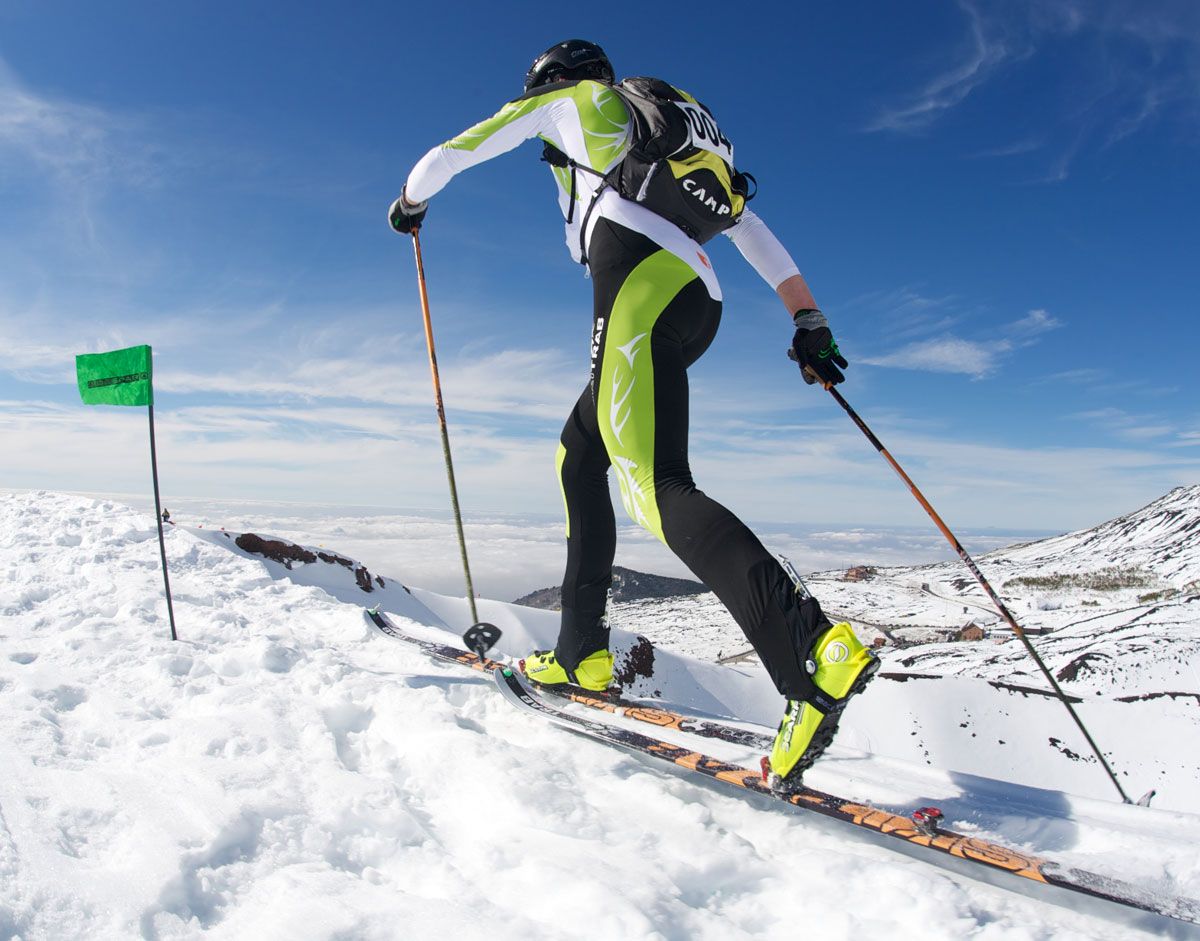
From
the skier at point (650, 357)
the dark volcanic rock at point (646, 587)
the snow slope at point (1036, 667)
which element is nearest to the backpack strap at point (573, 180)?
the skier at point (650, 357)

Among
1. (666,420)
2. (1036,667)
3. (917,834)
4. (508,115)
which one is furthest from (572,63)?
(1036,667)

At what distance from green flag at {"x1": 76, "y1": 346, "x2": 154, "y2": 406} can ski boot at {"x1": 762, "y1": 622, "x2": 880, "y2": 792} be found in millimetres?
4951

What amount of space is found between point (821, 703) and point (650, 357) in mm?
1305

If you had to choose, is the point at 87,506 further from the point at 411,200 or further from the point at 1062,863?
the point at 1062,863

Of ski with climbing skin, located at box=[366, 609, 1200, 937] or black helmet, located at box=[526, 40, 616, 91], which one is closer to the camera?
ski with climbing skin, located at box=[366, 609, 1200, 937]

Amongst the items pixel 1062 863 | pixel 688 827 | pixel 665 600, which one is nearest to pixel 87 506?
pixel 688 827

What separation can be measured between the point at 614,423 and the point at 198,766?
1.81 meters

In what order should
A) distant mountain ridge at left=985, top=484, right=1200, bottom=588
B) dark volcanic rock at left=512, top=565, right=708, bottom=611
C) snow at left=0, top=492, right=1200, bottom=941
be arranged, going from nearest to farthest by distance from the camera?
snow at left=0, top=492, right=1200, bottom=941, distant mountain ridge at left=985, top=484, right=1200, bottom=588, dark volcanic rock at left=512, top=565, right=708, bottom=611

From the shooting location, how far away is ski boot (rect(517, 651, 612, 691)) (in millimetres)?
3402

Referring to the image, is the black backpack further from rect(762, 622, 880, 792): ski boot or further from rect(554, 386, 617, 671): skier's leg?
rect(762, 622, 880, 792): ski boot

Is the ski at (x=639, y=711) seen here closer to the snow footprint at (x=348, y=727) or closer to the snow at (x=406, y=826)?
the snow at (x=406, y=826)

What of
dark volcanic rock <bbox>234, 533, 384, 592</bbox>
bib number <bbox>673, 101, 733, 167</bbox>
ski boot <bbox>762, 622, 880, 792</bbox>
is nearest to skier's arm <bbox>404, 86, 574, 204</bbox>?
bib number <bbox>673, 101, 733, 167</bbox>

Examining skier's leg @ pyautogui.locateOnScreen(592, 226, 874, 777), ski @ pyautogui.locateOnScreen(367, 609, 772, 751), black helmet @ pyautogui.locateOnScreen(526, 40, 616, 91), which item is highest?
black helmet @ pyautogui.locateOnScreen(526, 40, 616, 91)

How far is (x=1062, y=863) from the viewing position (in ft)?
5.98
